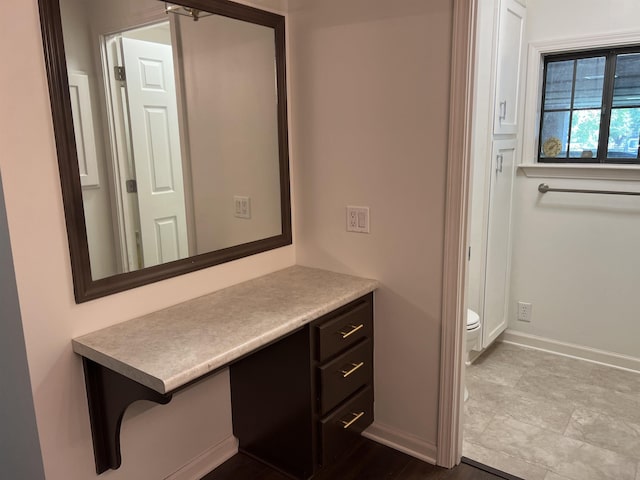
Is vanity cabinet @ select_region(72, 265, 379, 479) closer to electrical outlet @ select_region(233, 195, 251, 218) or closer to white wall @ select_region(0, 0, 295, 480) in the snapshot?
white wall @ select_region(0, 0, 295, 480)

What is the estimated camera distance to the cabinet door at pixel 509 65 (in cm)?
266

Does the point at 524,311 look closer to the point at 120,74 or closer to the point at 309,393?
the point at 309,393

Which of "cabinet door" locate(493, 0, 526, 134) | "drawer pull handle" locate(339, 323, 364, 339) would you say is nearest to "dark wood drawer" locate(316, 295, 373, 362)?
"drawer pull handle" locate(339, 323, 364, 339)

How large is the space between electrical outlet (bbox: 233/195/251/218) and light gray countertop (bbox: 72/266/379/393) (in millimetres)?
297

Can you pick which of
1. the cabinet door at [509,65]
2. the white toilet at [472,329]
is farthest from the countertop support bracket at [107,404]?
the cabinet door at [509,65]

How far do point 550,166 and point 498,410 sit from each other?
4.92 ft

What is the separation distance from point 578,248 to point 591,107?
86 centimetres

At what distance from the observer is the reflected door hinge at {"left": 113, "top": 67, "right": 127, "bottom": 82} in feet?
5.35

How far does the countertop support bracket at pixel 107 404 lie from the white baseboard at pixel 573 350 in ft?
8.55

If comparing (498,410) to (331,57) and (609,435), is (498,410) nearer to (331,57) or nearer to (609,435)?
(609,435)

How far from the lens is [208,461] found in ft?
6.98

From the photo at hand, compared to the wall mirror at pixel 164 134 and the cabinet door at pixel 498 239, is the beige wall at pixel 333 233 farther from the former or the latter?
the cabinet door at pixel 498 239

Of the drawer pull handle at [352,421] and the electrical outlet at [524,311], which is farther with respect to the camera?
the electrical outlet at [524,311]

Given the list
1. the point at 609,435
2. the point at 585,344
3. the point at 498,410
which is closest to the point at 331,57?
the point at 498,410
